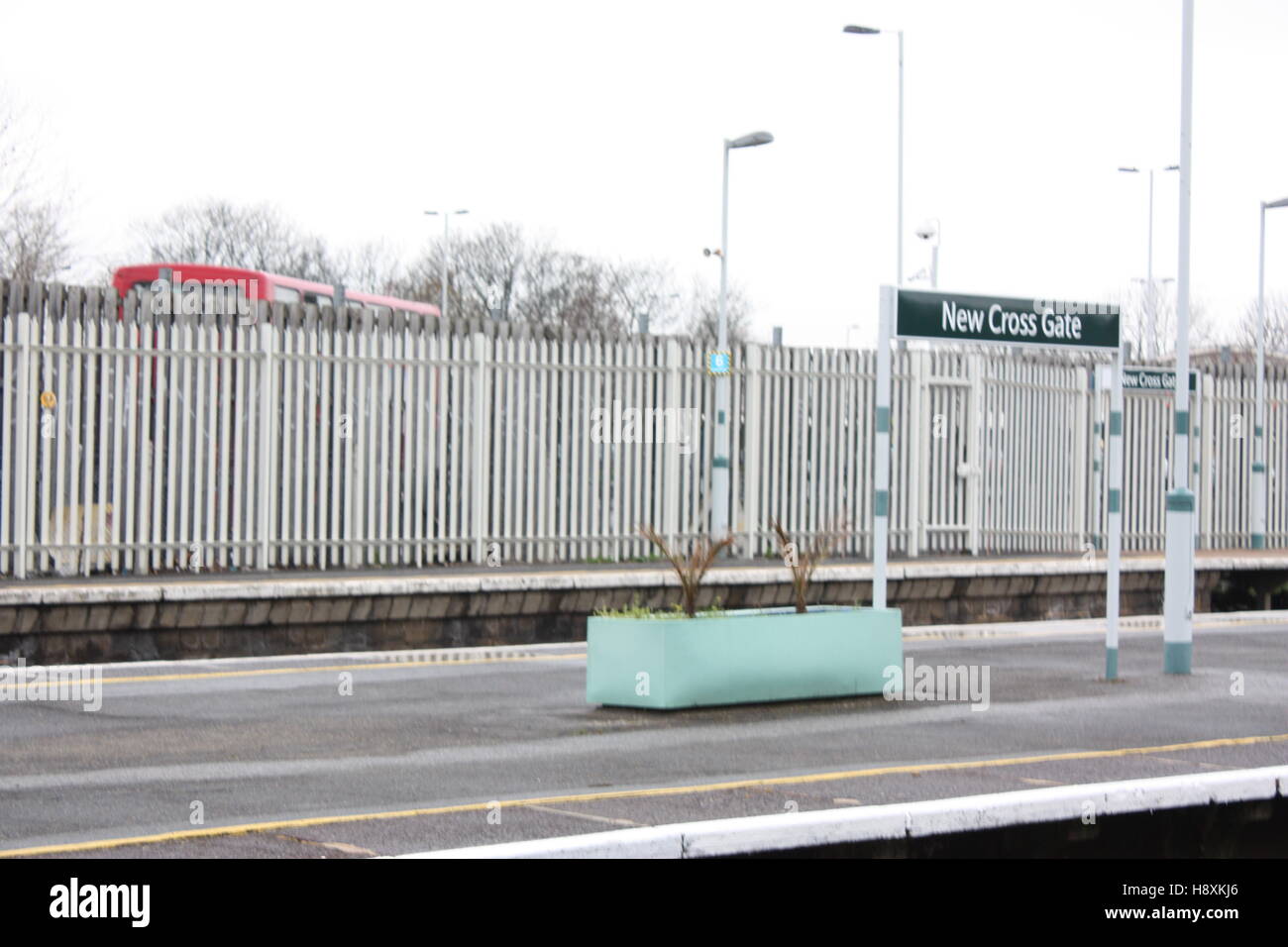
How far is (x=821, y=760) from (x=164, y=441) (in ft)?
35.6

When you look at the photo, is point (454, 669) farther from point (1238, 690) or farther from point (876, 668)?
point (1238, 690)

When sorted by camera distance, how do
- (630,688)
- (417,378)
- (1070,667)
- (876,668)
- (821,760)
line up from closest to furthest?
(821,760) < (630,688) < (876,668) < (1070,667) < (417,378)

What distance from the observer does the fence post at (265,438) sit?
60.5ft

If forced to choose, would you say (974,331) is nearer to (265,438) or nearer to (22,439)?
(265,438)

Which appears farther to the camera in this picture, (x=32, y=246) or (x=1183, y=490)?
(x=32, y=246)

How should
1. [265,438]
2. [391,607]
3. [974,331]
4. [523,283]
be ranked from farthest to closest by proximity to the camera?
[523,283], [265,438], [391,607], [974,331]

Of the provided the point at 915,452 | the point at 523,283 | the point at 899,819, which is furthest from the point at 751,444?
the point at 523,283

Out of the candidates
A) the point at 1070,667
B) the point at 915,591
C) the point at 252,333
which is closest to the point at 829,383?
the point at 915,591

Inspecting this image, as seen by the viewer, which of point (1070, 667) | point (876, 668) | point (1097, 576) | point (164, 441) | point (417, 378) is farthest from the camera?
point (1097, 576)

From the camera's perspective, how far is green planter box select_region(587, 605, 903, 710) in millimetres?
10945

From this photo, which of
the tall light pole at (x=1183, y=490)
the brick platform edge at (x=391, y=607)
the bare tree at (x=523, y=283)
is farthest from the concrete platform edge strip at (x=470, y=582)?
the bare tree at (x=523, y=283)

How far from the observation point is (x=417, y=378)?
19.6 metres

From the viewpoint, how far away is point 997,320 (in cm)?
1308

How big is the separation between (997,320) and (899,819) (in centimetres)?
670
